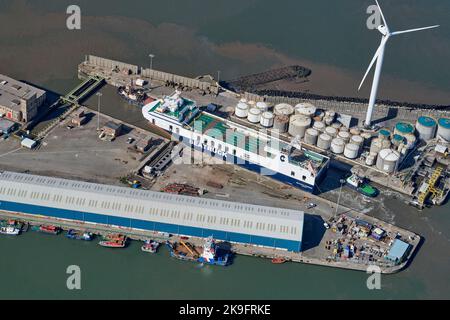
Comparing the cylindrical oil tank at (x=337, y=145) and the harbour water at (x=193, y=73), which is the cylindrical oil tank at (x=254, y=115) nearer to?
the cylindrical oil tank at (x=337, y=145)

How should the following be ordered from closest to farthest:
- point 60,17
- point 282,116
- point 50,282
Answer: point 50,282, point 282,116, point 60,17

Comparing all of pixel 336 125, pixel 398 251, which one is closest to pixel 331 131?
pixel 336 125

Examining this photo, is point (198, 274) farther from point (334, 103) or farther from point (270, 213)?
point (334, 103)

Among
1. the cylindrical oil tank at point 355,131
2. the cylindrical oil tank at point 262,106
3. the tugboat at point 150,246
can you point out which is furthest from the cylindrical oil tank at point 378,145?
the tugboat at point 150,246

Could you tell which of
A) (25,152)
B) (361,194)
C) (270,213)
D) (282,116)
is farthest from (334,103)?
(25,152)

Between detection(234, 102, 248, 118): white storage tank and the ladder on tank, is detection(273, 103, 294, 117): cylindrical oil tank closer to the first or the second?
detection(234, 102, 248, 118): white storage tank

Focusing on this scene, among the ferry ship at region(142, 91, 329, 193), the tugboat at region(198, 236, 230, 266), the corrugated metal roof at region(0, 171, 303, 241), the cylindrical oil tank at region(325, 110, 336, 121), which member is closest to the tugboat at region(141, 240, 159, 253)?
the corrugated metal roof at region(0, 171, 303, 241)
